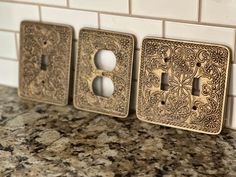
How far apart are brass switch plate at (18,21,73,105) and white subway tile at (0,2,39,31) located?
0.02 m

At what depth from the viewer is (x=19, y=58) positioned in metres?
1.29

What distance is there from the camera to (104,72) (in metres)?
1.16

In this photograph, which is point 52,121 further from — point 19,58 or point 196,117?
point 196,117

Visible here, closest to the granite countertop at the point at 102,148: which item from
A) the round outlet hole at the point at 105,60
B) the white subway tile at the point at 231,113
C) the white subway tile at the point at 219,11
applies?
the white subway tile at the point at 231,113

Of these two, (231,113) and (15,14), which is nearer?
(231,113)

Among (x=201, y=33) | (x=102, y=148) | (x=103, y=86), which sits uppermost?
(x=201, y=33)

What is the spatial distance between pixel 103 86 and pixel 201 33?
0.28m

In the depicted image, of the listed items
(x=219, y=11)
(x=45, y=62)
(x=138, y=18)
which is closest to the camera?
(x=219, y=11)

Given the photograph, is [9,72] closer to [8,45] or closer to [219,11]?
[8,45]

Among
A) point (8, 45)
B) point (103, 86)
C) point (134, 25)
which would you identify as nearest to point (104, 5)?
point (134, 25)

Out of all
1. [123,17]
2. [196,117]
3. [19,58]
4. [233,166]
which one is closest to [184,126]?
[196,117]

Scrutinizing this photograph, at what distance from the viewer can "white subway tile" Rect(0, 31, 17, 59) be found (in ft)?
4.33

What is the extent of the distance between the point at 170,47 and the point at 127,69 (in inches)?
4.5

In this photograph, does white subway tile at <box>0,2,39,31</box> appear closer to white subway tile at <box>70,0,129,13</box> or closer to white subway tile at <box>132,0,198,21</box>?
white subway tile at <box>70,0,129,13</box>
